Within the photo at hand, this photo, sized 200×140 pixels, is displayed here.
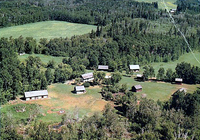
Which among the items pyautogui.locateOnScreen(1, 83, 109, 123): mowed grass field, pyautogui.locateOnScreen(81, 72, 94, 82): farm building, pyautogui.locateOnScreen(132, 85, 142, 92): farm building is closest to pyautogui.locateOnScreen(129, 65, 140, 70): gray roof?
pyautogui.locateOnScreen(81, 72, 94, 82): farm building

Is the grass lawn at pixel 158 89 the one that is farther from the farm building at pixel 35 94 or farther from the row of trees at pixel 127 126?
the farm building at pixel 35 94

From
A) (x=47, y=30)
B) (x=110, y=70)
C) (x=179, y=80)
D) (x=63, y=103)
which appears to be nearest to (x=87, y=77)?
(x=110, y=70)

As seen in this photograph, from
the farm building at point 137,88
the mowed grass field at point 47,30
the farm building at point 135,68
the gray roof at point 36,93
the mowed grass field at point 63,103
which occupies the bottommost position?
the mowed grass field at point 63,103

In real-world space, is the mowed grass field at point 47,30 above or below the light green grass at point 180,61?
above

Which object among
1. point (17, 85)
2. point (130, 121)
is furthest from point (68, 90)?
point (130, 121)

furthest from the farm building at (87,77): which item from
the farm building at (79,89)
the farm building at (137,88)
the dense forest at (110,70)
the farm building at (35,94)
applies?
the farm building at (35,94)

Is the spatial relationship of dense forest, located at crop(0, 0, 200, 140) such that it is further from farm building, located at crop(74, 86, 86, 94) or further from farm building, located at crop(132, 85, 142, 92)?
farm building, located at crop(74, 86, 86, 94)

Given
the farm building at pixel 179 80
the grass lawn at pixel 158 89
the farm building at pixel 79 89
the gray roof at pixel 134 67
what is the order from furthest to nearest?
the gray roof at pixel 134 67
the farm building at pixel 179 80
the grass lawn at pixel 158 89
the farm building at pixel 79 89
